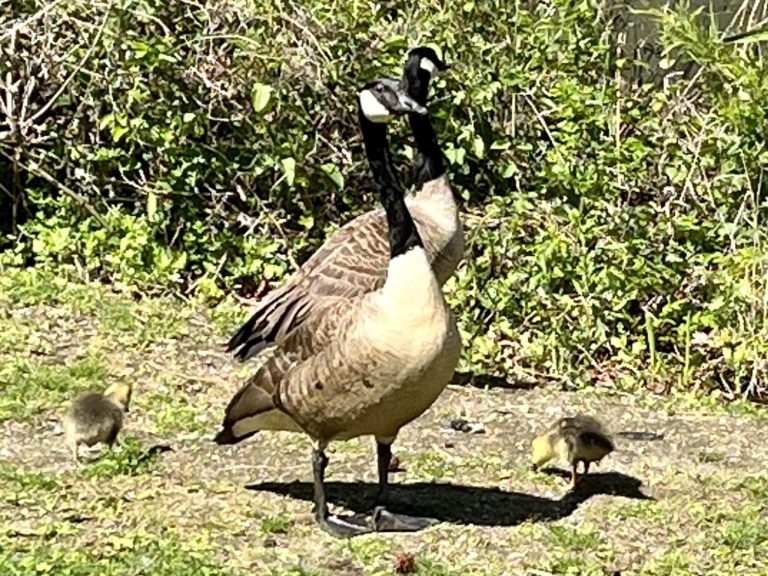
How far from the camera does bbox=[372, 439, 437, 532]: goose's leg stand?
6145 mm

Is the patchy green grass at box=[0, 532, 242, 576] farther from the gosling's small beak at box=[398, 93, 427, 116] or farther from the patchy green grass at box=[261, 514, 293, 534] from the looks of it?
the gosling's small beak at box=[398, 93, 427, 116]

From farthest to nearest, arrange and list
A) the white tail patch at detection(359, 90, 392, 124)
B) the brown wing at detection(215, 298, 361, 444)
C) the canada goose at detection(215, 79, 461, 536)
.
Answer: the brown wing at detection(215, 298, 361, 444) < the white tail patch at detection(359, 90, 392, 124) < the canada goose at detection(215, 79, 461, 536)

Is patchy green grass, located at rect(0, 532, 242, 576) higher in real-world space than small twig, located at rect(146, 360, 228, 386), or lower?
higher

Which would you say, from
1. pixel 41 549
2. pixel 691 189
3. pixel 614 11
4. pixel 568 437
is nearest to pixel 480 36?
pixel 614 11

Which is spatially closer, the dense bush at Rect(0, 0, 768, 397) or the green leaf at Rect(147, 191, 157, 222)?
the dense bush at Rect(0, 0, 768, 397)

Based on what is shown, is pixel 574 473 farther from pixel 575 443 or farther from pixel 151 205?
pixel 151 205

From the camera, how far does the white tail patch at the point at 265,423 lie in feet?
20.5

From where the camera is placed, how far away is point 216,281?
32.7 feet

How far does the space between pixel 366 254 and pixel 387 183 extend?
3.89 ft

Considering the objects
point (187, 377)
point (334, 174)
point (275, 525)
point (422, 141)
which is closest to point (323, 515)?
point (275, 525)

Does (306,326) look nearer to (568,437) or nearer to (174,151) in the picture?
(568,437)

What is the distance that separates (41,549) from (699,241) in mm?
4691

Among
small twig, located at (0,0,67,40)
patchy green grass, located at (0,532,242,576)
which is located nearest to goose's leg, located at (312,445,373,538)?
patchy green grass, located at (0,532,242,576)

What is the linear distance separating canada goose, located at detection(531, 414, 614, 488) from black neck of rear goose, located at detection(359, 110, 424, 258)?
1208 millimetres
